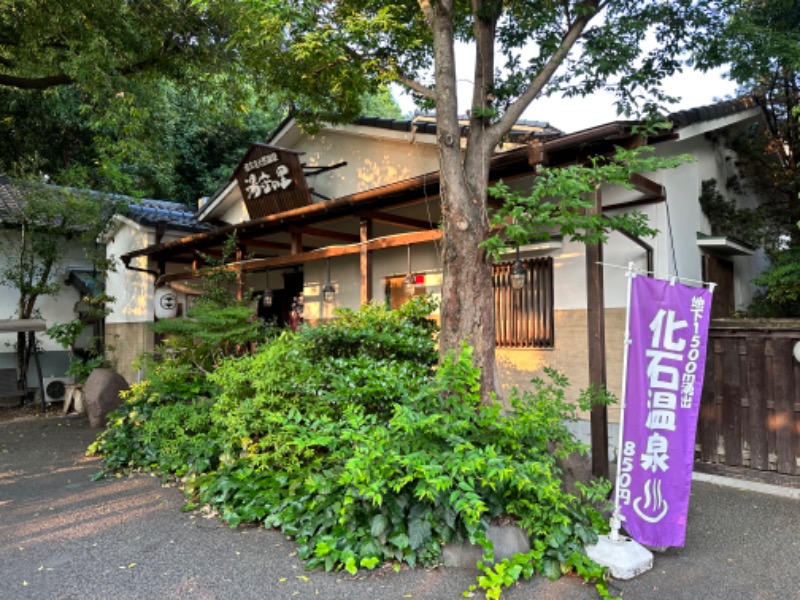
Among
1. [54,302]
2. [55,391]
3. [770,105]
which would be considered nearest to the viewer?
[770,105]

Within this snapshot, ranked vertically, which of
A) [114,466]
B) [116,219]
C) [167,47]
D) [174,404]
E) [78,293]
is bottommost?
[114,466]

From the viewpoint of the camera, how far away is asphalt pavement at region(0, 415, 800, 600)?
3738 mm

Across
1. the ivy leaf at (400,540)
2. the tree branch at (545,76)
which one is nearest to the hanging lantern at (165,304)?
the tree branch at (545,76)

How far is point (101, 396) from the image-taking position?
34.9 feet

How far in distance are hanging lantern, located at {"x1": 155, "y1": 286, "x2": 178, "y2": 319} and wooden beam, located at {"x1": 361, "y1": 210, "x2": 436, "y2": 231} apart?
630 cm

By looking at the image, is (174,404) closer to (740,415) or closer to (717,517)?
(717,517)

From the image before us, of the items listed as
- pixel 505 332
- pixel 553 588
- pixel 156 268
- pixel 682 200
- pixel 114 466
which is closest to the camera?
pixel 553 588

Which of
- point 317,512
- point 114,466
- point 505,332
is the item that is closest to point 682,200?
point 505,332

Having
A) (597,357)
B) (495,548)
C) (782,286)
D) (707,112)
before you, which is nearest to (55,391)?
(495,548)

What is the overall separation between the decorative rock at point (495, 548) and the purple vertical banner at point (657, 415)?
2.87 ft

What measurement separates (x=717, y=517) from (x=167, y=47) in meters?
11.0

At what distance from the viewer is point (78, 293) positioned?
16766 millimetres

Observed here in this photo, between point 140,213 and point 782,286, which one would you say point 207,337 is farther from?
point 782,286

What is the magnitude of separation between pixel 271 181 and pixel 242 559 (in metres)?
7.87
